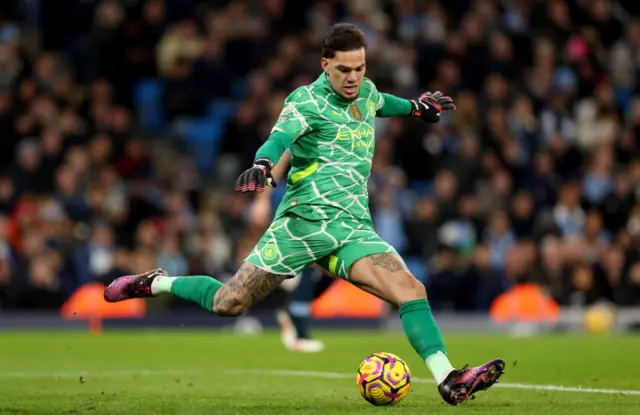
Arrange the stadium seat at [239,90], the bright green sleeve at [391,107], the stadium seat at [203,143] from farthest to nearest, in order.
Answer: the stadium seat at [239,90] < the stadium seat at [203,143] < the bright green sleeve at [391,107]

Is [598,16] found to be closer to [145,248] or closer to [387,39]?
[387,39]

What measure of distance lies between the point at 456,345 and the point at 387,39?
8.45 meters

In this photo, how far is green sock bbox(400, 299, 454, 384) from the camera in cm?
767

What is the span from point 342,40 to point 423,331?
1.83 meters

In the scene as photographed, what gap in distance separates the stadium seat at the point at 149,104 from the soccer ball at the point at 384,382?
12615 millimetres

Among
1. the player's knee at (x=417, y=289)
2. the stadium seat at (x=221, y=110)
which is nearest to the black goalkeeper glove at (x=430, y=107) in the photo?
the player's knee at (x=417, y=289)

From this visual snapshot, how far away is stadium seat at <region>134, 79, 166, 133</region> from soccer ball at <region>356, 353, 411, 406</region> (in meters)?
12.6

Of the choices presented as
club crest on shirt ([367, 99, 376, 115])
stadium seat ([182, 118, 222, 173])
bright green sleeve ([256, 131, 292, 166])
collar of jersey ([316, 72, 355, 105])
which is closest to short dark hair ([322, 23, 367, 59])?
collar of jersey ([316, 72, 355, 105])

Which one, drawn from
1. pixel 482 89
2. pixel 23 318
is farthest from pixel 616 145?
pixel 23 318

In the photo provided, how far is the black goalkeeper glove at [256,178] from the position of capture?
701cm

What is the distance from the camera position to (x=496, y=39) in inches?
848

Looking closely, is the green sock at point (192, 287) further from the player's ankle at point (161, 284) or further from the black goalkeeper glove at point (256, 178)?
the black goalkeeper glove at point (256, 178)

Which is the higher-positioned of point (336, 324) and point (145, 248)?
point (145, 248)

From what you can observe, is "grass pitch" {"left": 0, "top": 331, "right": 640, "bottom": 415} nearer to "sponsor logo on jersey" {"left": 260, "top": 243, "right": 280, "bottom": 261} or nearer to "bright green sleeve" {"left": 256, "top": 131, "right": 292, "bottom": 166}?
"sponsor logo on jersey" {"left": 260, "top": 243, "right": 280, "bottom": 261}
